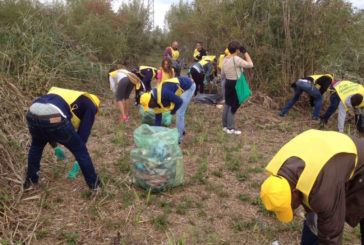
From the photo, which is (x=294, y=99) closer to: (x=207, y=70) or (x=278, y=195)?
(x=207, y=70)

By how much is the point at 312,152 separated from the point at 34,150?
2.47 meters

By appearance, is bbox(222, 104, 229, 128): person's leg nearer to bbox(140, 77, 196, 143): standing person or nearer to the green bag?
the green bag

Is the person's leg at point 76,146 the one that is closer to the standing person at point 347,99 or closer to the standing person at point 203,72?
the standing person at point 347,99

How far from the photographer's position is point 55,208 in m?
2.90

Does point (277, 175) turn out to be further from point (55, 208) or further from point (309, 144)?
point (55, 208)

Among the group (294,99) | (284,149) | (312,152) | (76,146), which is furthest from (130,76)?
(312,152)

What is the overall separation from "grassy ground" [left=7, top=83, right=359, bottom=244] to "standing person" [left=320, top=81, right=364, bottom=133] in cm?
148

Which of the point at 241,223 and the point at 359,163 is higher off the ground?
the point at 359,163

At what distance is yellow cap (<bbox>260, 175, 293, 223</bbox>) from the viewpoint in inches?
56.7

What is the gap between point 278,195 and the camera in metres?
1.44

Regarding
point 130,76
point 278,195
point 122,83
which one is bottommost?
point 278,195

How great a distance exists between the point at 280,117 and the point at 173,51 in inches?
161

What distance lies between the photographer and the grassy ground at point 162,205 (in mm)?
2613

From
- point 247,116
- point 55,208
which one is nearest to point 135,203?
point 55,208
